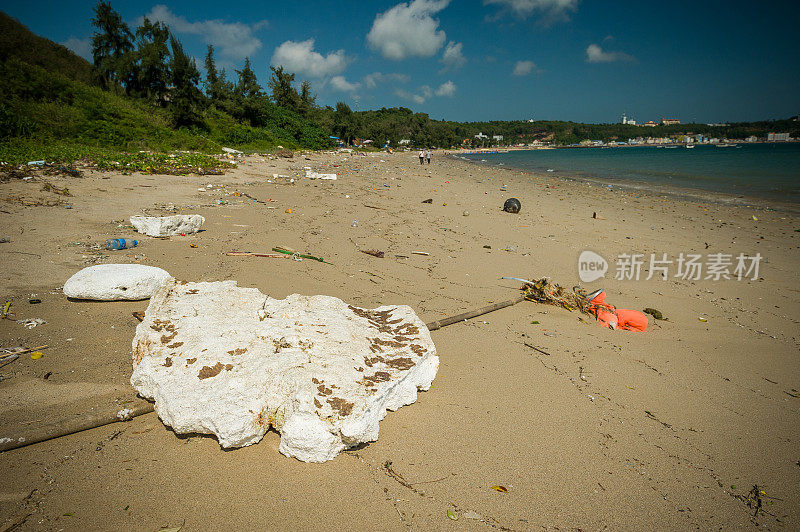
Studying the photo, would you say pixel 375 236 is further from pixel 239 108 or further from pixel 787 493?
pixel 239 108

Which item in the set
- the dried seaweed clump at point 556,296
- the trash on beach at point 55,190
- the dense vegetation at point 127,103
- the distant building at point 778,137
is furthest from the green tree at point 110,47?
the distant building at point 778,137

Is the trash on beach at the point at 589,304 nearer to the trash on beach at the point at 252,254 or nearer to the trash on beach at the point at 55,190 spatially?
the trash on beach at the point at 252,254

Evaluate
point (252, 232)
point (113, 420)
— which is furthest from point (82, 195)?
point (113, 420)

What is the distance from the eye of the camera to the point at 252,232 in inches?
220

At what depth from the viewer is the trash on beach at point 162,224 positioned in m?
4.77

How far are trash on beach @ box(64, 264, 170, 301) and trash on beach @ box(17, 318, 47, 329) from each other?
11.4 inches

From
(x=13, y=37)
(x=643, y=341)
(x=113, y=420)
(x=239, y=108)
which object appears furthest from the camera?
(x=239, y=108)

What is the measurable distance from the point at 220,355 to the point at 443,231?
17.2ft

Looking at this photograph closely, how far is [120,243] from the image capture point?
4266mm

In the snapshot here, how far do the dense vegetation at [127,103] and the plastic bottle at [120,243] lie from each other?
641 centimetres

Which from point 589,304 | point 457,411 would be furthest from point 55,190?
point 589,304

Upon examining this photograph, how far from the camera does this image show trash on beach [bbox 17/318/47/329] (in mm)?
2680

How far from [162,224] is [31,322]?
230 cm

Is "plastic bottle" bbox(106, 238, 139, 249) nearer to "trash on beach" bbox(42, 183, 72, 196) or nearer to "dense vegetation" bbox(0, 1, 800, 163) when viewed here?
"trash on beach" bbox(42, 183, 72, 196)
